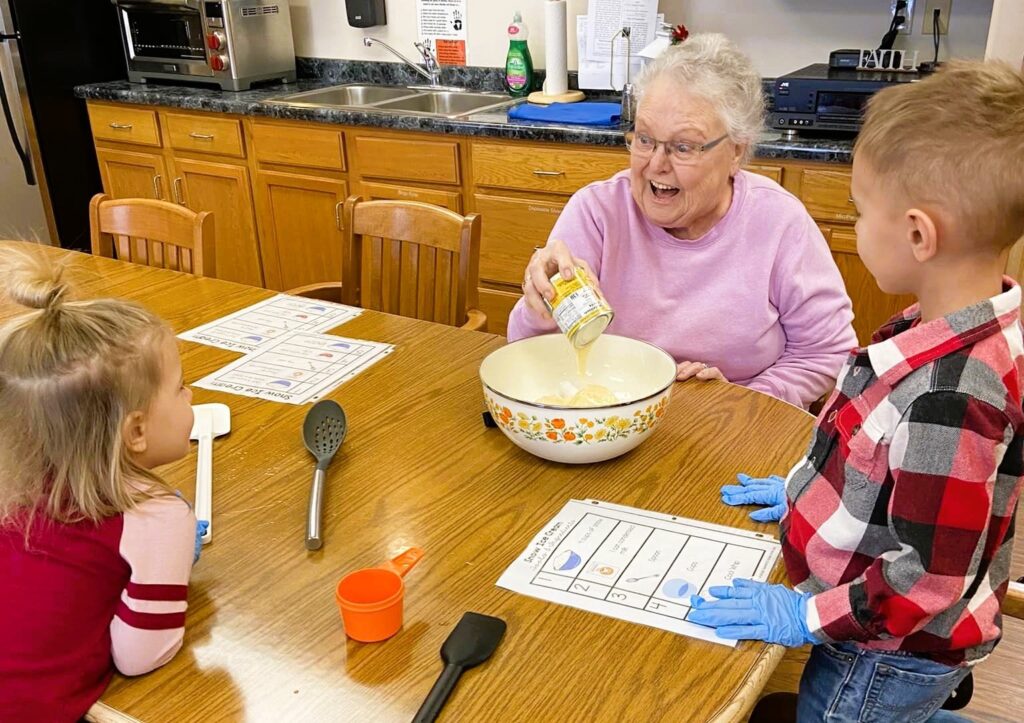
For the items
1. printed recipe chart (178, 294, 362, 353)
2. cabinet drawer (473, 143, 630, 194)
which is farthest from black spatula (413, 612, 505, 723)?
cabinet drawer (473, 143, 630, 194)

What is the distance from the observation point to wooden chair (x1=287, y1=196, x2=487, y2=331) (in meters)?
2.00

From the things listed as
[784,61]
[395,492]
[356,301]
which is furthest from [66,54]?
[395,492]

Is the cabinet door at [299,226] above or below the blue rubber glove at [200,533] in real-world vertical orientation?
below

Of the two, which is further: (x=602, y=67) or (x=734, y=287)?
(x=602, y=67)

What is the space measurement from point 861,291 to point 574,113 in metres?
1.05

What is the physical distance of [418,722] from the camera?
787 millimetres

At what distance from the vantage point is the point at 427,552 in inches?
40.8

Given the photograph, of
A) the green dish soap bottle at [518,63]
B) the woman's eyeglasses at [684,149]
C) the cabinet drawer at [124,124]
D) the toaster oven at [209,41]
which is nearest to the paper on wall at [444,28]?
the green dish soap bottle at [518,63]

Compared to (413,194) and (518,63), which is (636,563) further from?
(518,63)

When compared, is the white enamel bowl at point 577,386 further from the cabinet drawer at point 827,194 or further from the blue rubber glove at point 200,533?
the cabinet drawer at point 827,194

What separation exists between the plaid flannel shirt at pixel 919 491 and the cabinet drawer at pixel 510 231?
2121 millimetres

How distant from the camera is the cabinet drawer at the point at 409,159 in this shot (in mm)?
3143

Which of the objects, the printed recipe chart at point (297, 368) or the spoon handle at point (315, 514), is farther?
the printed recipe chart at point (297, 368)

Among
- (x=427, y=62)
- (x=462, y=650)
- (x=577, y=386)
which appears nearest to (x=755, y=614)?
(x=462, y=650)
